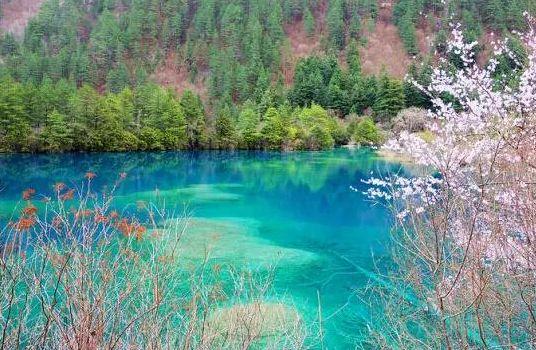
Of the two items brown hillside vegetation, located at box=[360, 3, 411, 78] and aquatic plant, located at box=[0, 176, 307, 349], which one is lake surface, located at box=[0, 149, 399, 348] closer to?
aquatic plant, located at box=[0, 176, 307, 349]

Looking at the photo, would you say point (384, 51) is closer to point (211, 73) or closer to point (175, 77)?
point (211, 73)

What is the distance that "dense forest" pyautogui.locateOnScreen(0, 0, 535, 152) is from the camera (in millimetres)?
42531

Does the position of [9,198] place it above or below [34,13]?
below

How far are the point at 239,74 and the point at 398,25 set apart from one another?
3009 cm

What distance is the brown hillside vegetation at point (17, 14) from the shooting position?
278 feet

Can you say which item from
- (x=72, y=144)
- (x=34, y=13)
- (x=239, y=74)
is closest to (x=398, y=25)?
(x=239, y=74)

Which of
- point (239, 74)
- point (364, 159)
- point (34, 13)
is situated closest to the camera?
point (364, 159)

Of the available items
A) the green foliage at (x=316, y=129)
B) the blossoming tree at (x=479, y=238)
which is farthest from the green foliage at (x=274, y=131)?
the blossoming tree at (x=479, y=238)

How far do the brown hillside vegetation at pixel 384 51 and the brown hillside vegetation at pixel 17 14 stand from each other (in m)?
58.1

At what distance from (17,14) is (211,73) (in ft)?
144

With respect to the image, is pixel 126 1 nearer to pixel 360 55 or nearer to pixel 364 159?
pixel 360 55

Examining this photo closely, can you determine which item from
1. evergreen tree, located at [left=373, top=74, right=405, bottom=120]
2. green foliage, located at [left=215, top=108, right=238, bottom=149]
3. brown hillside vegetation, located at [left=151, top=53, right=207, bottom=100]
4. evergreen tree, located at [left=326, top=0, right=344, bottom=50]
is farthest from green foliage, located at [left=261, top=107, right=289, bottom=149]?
evergreen tree, located at [left=326, top=0, right=344, bottom=50]

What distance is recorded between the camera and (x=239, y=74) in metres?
63.9

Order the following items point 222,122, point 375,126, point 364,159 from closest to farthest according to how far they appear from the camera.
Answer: point 364,159, point 222,122, point 375,126
